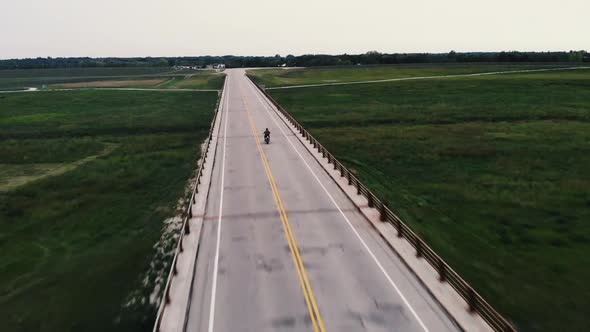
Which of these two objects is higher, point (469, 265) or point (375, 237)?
point (375, 237)

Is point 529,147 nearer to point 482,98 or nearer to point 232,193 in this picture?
point 232,193

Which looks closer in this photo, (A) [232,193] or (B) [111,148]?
(A) [232,193]

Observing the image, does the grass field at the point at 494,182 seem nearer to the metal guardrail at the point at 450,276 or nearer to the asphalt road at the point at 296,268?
the metal guardrail at the point at 450,276

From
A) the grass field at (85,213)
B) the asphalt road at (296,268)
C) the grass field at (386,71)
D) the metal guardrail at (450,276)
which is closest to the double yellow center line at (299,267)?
the asphalt road at (296,268)

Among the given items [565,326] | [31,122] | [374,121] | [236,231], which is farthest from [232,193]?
[31,122]

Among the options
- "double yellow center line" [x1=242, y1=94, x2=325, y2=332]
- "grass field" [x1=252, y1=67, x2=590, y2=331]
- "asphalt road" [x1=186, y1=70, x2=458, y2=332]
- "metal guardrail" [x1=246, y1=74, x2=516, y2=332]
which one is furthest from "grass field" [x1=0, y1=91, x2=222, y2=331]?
"grass field" [x1=252, y1=67, x2=590, y2=331]

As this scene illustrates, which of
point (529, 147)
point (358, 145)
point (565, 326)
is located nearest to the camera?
point (565, 326)

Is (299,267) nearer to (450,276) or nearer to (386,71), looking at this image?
(450,276)

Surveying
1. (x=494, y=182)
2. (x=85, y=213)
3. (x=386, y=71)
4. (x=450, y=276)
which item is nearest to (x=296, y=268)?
(x=450, y=276)
